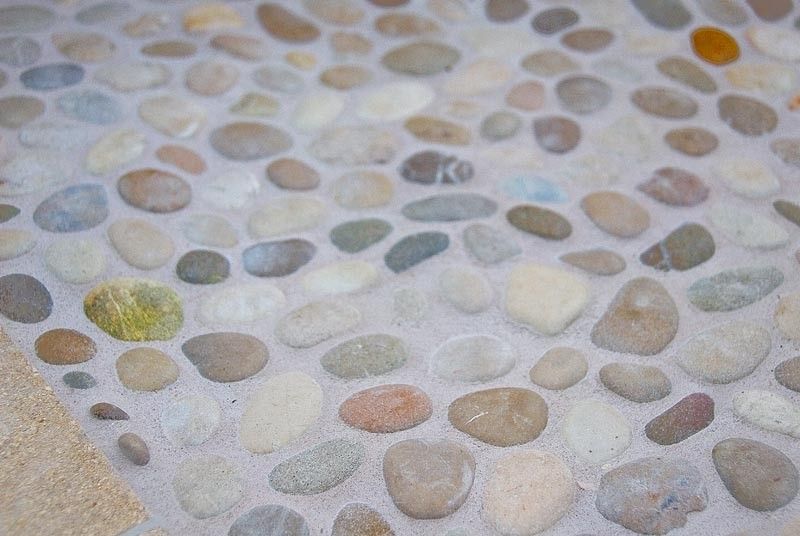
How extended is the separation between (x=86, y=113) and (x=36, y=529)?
95 cm

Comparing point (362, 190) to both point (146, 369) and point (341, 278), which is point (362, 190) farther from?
point (146, 369)

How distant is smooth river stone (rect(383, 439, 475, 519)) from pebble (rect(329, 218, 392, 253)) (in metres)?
0.45

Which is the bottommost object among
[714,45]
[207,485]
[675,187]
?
[207,485]

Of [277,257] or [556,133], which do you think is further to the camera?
[556,133]

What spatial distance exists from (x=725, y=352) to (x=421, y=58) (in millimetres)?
992

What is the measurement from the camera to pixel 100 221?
1.51m

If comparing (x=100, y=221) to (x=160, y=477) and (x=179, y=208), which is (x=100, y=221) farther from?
(x=160, y=477)

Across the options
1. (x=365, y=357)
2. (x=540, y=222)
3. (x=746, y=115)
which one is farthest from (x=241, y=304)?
(x=746, y=115)

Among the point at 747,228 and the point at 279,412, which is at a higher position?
the point at 747,228

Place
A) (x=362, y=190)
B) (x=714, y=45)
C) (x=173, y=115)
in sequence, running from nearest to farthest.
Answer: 1. (x=362, y=190)
2. (x=173, y=115)
3. (x=714, y=45)

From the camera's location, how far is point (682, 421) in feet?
4.01

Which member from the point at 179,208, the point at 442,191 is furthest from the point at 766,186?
the point at 179,208

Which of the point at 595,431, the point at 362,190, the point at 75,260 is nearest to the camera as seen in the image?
the point at 595,431

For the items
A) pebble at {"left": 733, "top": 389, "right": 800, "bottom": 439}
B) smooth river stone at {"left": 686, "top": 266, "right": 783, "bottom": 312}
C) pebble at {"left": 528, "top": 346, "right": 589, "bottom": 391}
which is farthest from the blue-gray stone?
pebble at {"left": 733, "top": 389, "right": 800, "bottom": 439}
